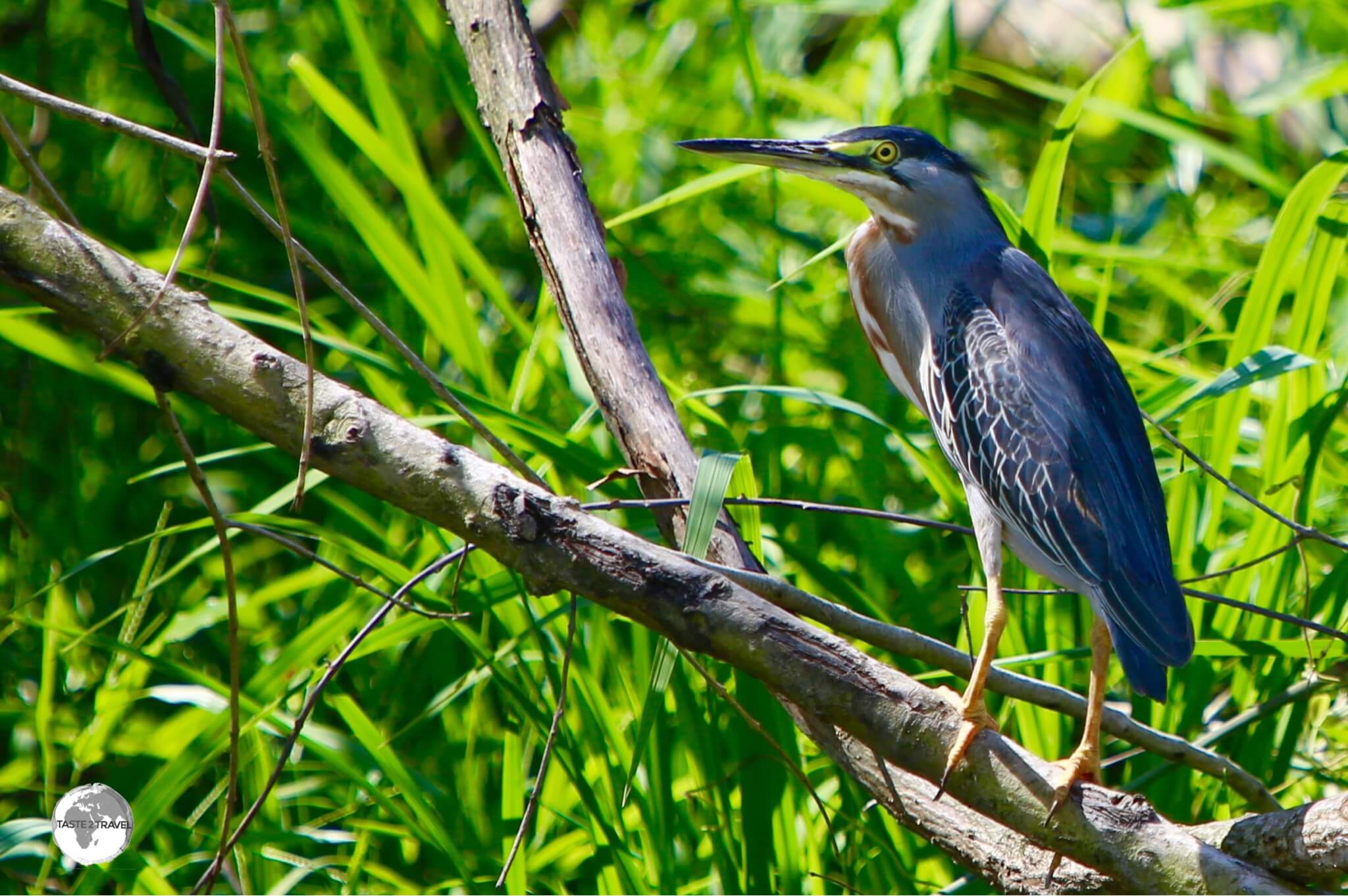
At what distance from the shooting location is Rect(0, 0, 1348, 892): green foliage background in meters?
2.02

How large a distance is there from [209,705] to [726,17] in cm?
294

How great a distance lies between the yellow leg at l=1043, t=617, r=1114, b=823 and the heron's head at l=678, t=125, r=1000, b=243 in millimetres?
806

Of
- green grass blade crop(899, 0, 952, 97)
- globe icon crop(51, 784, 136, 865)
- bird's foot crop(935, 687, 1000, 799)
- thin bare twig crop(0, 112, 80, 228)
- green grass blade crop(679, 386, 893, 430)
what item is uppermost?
green grass blade crop(899, 0, 952, 97)

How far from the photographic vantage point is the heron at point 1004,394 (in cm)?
177

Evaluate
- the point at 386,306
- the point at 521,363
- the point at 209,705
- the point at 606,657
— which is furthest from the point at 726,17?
the point at 209,705

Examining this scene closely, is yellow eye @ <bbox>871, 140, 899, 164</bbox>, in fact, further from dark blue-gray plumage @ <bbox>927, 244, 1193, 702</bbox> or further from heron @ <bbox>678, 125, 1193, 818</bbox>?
dark blue-gray plumage @ <bbox>927, 244, 1193, 702</bbox>

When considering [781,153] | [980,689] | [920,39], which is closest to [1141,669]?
[980,689]

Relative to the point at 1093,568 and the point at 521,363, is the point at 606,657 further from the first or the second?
the point at 1093,568

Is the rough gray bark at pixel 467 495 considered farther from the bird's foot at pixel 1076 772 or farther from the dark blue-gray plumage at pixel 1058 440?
the dark blue-gray plumage at pixel 1058 440

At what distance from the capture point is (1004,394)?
203 centimetres

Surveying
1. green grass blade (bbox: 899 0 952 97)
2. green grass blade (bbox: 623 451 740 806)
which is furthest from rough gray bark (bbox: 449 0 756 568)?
green grass blade (bbox: 899 0 952 97)

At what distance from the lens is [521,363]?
8.01 feet

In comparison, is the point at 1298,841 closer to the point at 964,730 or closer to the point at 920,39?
the point at 964,730

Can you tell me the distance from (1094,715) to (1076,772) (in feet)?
0.78
